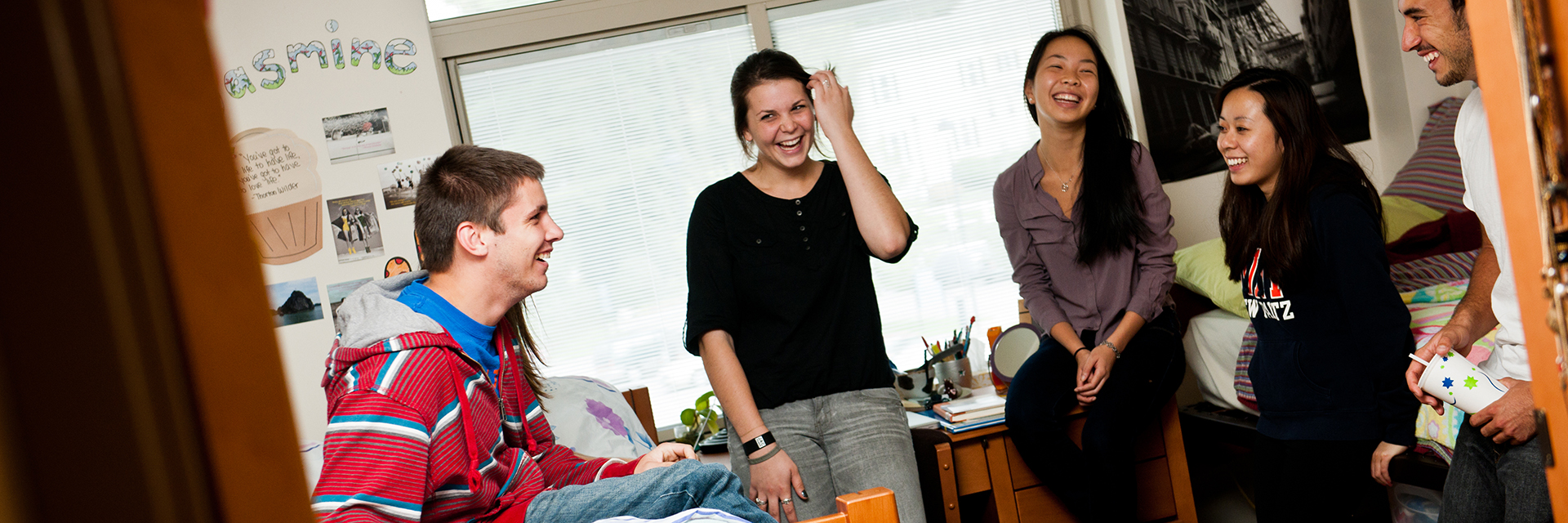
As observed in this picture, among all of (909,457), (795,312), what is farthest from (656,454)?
(909,457)

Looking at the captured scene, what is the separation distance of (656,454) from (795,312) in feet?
1.69

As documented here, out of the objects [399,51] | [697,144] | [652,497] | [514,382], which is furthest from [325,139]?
[652,497]

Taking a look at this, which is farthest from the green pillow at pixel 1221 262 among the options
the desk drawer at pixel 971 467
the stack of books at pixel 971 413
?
the desk drawer at pixel 971 467

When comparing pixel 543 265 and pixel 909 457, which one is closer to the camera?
pixel 543 265

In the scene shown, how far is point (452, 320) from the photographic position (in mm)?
1230

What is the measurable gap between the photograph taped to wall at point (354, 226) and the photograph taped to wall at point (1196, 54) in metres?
2.52

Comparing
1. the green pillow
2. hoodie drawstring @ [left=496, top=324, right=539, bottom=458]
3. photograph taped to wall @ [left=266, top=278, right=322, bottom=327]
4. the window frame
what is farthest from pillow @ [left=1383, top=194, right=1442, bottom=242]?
photograph taped to wall @ [left=266, top=278, right=322, bottom=327]

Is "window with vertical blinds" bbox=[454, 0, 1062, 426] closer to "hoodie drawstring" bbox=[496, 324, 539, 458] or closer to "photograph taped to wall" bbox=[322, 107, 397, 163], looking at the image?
"photograph taped to wall" bbox=[322, 107, 397, 163]

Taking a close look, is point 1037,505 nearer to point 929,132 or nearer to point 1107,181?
point 1107,181

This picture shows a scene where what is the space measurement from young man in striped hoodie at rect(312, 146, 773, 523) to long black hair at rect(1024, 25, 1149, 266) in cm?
127

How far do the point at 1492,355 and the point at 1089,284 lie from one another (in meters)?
0.85

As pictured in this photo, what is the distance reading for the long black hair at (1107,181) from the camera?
2.11 m

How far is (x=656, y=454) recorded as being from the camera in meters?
1.26

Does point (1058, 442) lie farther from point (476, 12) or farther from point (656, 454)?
point (476, 12)
